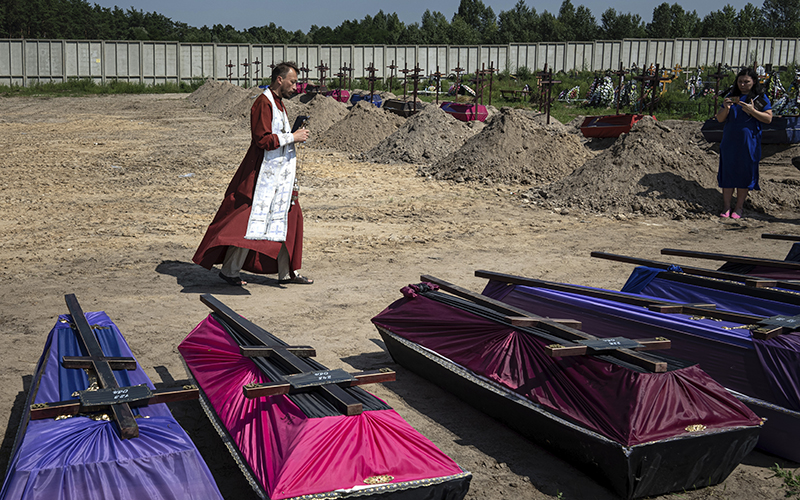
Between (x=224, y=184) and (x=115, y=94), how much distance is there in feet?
89.3

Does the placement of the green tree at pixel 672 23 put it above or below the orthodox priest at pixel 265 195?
above

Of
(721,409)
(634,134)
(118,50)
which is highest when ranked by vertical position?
(118,50)

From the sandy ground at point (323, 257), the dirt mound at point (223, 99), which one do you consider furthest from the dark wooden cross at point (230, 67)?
the sandy ground at point (323, 257)

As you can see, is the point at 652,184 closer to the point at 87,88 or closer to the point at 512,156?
the point at 512,156

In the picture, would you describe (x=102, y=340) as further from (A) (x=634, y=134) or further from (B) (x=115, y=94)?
(B) (x=115, y=94)

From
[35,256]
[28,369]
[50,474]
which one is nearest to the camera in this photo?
[50,474]

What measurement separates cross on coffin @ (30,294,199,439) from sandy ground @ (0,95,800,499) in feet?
1.63

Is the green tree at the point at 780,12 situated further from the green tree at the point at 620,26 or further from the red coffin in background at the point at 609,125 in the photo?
the red coffin in background at the point at 609,125

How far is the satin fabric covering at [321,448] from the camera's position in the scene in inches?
86.7

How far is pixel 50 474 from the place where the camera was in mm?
2010

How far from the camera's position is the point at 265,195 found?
545cm

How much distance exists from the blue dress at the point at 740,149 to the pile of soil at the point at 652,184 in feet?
2.16

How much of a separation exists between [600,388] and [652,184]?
26.4ft

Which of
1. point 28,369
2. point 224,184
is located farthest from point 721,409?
point 224,184
